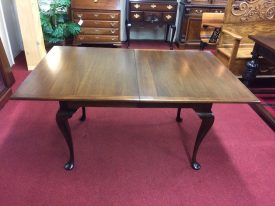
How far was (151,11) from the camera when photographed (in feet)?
12.4

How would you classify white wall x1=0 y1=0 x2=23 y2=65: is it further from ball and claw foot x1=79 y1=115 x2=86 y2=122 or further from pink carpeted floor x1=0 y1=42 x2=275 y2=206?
ball and claw foot x1=79 y1=115 x2=86 y2=122

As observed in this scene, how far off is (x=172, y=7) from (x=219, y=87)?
2837 millimetres

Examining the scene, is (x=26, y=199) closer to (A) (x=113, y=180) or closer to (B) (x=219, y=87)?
(A) (x=113, y=180)

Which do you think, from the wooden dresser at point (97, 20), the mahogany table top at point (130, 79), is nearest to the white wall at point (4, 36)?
the wooden dresser at point (97, 20)

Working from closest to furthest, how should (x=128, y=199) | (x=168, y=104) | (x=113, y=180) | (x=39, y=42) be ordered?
(x=168, y=104) < (x=128, y=199) < (x=113, y=180) < (x=39, y=42)

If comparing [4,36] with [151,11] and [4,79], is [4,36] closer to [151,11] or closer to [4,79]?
[4,79]

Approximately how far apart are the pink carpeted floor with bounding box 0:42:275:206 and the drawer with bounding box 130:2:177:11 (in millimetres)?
2157

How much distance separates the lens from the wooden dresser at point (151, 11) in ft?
12.1

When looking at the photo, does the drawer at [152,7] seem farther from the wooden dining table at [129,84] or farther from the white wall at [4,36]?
the wooden dining table at [129,84]

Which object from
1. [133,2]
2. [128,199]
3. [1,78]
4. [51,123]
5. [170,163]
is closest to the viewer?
[128,199]

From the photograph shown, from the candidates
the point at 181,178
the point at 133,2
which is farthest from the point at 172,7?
the point at 181,178

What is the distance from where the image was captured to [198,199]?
1.46m

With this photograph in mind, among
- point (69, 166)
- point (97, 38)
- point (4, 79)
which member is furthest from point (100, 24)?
point (69, 166)

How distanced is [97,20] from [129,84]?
8.60ft
